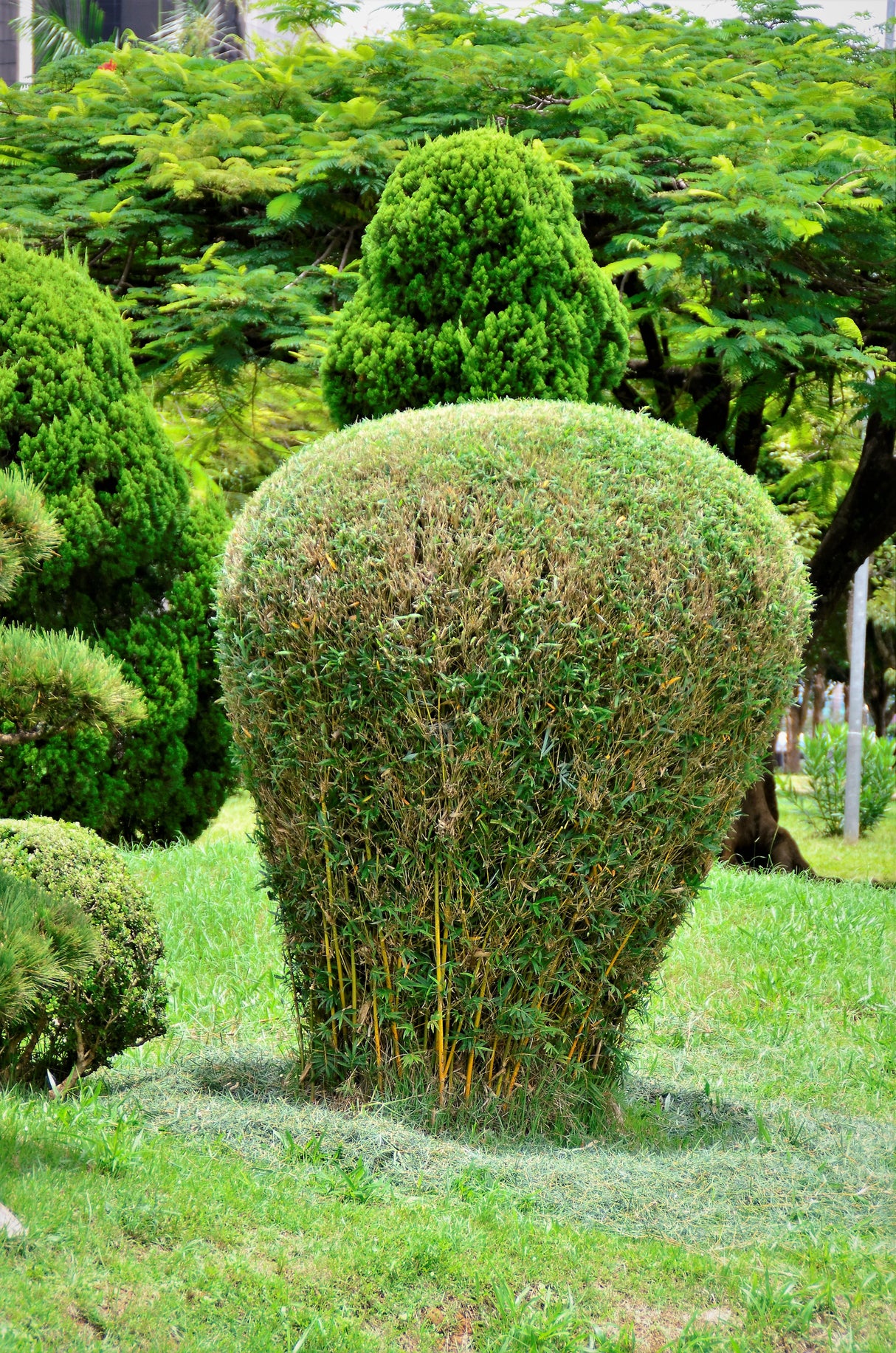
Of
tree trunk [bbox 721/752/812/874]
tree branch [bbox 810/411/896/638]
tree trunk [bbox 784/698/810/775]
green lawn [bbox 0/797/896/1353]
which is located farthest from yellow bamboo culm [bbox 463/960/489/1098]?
tree trunk [bbox 784/698/810/775]

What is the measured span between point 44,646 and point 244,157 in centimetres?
695

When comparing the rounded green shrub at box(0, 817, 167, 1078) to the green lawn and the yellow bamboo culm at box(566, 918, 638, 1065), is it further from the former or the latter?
the yellow bamboo culm at box(566, 918, 638, 1065)

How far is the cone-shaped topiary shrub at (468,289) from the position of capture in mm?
5914

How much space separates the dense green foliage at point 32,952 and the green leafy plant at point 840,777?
16157 mm

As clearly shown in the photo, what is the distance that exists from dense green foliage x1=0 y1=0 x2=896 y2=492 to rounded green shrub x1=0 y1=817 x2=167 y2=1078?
4.42 meters

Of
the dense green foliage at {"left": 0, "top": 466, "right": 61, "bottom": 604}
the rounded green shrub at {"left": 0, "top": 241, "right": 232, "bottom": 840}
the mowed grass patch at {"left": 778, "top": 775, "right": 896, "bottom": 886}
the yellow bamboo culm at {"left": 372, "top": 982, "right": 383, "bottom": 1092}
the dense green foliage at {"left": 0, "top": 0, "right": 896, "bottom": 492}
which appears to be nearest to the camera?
the dense green foliage at {"left": 0, "top": 466, "right": 61, "bottom": 604}

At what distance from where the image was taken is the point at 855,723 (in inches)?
621

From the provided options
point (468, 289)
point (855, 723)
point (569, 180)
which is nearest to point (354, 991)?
point (468, 289)

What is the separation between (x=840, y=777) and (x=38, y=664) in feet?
55.8

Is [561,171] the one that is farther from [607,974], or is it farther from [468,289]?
[607,974]

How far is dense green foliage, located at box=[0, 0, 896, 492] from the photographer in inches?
300

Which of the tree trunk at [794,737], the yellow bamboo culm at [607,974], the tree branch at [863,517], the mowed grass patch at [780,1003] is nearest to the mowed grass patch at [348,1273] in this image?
the yellow bamboo culm at [607,974]

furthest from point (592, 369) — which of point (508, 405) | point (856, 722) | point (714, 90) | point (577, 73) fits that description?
point (856, 722)

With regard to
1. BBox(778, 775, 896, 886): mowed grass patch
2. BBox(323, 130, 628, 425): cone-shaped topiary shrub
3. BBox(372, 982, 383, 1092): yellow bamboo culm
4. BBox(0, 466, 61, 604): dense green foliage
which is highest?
BBox(323, 130, 628, 425): cone-shaped topiary shrub
